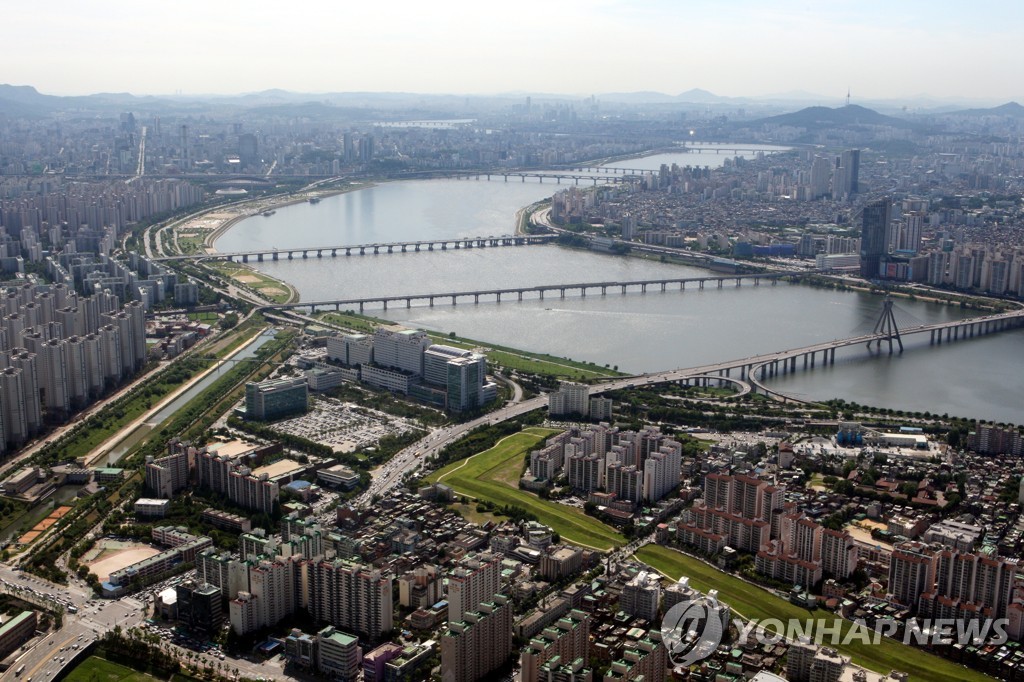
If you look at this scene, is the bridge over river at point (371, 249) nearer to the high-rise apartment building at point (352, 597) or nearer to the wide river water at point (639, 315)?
the wide river water at point (639, 315)

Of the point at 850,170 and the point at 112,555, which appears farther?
the point at 850,170

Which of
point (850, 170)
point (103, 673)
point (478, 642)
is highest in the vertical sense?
point (850, 170)

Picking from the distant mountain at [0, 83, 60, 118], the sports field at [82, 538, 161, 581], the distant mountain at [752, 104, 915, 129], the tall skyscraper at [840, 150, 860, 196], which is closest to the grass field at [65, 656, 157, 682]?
the sports field at [82, 538, 161, 581]

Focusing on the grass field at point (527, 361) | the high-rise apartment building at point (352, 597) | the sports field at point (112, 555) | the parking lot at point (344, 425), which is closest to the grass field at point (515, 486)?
the parking lot at point (344, 425)

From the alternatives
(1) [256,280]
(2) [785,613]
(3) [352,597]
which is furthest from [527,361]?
(1) [256,280]

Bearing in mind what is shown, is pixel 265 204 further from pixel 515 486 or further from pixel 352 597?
pixel 352 597

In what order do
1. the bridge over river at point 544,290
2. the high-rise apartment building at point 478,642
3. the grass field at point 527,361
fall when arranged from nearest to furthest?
the high-rise apartment building at point 478,642, the grass field at point 527,361, the bridge over river at point 544,290
